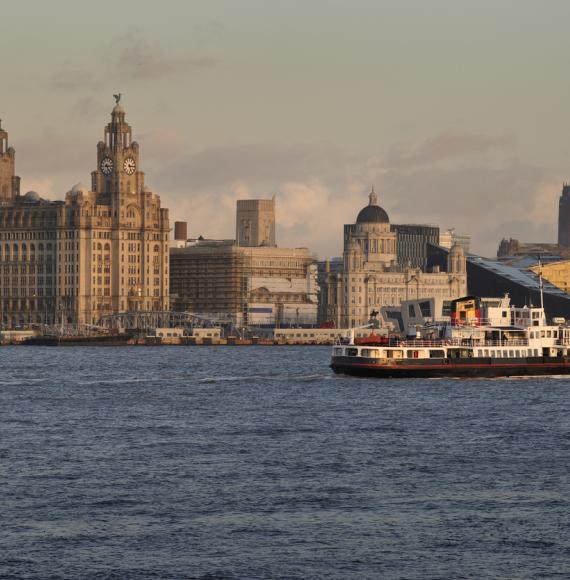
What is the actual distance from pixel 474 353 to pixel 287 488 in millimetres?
75880

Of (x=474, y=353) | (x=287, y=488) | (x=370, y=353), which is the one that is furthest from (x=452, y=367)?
(x=287, y=488)

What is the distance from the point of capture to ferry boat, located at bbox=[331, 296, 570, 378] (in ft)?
486

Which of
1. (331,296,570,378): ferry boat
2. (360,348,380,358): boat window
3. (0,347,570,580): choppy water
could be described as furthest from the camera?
(360,348,380,358): boat window

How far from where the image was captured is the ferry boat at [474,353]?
14812 centimetres

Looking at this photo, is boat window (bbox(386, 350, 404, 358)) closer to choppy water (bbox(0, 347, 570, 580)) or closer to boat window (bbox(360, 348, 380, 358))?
boat window (bbox(360, 348, 380, 358))

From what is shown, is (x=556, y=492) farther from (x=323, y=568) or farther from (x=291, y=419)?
(x=291, y=419)

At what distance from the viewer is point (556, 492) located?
74062 millimetres

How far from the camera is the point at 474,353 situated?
149 meters

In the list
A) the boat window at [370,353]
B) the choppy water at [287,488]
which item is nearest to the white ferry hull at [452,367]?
the boat window at [370,353]

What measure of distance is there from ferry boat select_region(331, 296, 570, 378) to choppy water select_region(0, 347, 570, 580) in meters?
22.0

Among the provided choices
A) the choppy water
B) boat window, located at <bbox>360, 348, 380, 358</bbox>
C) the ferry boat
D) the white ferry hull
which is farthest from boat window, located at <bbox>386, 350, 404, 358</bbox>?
the choppy water

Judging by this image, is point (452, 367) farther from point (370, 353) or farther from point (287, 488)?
point (287, 488)

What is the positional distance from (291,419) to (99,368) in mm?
89520

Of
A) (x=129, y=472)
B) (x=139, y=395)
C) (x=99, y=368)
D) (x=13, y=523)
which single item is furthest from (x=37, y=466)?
(x=99, y=368)
